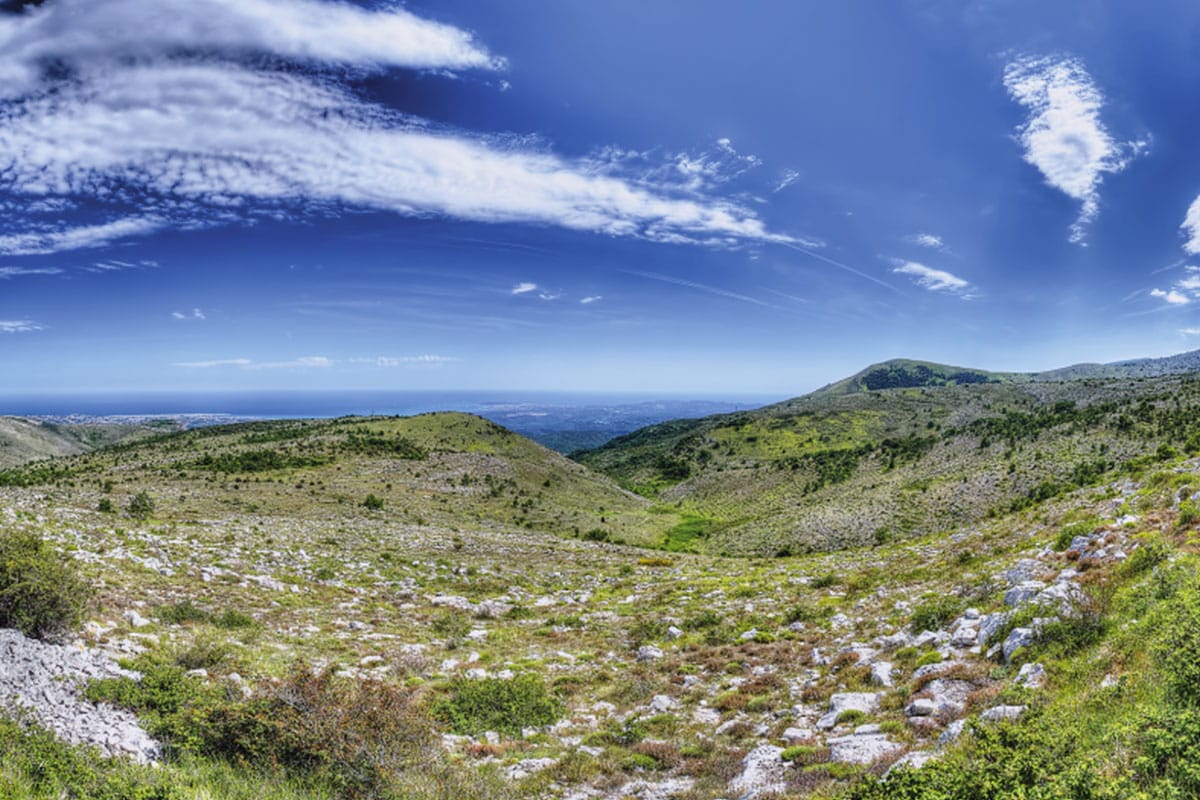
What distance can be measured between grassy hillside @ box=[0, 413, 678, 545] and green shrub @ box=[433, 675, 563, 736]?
90.2ft

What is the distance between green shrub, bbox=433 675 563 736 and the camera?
11.3 m

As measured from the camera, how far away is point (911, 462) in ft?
247

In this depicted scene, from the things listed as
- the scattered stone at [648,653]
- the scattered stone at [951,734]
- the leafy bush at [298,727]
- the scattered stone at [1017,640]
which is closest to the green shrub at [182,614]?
the leafy bush at [298,727]

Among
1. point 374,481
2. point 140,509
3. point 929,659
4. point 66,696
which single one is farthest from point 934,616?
point 374,481

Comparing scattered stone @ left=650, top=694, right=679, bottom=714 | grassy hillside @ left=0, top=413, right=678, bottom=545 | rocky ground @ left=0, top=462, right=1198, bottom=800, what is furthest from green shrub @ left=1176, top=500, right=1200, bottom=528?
grassy hillside @ left=0, top=413, right=678, bottom=545

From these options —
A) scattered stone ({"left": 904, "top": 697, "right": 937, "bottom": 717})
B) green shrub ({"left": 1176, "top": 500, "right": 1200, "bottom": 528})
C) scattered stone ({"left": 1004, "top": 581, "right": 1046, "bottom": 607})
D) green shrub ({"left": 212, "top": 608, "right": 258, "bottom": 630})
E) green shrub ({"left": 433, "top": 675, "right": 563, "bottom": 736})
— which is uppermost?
green shrub ({"left": 1176, "top": 500, "right": 1200, "bottom": 528})

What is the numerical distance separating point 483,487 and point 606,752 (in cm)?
5637

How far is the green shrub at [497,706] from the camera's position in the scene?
11320mm

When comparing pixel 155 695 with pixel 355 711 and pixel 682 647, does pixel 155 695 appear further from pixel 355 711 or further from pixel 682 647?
pixel 682 647

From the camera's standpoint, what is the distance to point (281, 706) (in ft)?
29.2

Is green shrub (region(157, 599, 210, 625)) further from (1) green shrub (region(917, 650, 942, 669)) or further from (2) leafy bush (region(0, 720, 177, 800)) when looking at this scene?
(1) green shrub (region(917, 650, 942, 669))

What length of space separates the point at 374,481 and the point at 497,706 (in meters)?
50.1

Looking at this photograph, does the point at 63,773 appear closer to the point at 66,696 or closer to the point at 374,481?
the point at 66,696

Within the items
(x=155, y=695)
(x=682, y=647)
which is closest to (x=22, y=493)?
(x=155, y=695)
